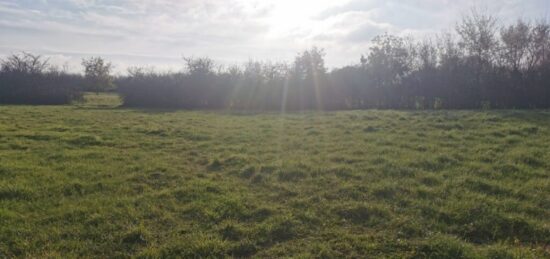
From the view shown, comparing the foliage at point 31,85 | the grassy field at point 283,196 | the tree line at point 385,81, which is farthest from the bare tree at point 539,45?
the foliage at point 31,85

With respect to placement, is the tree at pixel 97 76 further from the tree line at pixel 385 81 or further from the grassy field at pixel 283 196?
the grassy field at pixel 283 196

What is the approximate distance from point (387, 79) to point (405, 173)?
62.0 feet

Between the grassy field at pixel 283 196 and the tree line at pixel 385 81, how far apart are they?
10444 millimetres

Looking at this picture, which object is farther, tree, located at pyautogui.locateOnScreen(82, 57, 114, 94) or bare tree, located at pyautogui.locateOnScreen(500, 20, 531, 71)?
tree, located at pyautogui.locateOnScreen(82, 57, 114, 94)

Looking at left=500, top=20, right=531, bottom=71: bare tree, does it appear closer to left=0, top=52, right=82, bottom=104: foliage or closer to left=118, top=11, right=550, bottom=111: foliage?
left=118, top=11, right=550, bottom=111: foliage

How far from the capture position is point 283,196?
6.42m

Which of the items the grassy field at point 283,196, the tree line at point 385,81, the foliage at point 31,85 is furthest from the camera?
the foliage at point 31,85

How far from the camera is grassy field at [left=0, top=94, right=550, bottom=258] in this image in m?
4.59

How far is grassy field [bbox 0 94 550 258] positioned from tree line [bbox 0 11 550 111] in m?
10.4

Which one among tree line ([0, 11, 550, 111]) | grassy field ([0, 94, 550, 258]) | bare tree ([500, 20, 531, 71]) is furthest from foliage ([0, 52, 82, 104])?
bare tree ([500, 20, 531, 71])

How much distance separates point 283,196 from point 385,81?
809 inches

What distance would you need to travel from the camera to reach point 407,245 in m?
4.50

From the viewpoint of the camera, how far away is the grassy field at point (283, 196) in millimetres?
4594

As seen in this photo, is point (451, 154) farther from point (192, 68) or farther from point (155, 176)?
point (192, 68)
